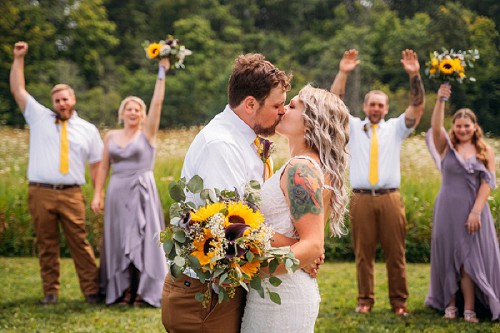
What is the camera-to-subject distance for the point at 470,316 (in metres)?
6.42

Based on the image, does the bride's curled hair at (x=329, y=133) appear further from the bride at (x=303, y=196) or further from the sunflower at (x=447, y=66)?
the sunflower at (x=447, y=66)

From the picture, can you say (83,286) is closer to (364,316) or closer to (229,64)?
(364,316)

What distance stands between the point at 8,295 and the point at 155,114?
250 centimetres

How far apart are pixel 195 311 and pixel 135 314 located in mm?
3655

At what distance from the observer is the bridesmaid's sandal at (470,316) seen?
6.37 meters

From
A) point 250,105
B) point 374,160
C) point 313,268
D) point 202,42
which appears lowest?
point 313,268

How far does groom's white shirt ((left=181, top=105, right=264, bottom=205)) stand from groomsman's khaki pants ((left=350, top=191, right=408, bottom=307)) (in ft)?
11.8

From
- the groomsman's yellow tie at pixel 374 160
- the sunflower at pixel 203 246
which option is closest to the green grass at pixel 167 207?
the groomsman's yellow tie at pixel 374 160

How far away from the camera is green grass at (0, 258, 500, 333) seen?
6070 millimetres

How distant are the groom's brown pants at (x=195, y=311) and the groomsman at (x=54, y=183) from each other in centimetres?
411

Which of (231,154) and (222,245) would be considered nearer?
(222,245)

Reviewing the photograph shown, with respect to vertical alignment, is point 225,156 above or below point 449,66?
below

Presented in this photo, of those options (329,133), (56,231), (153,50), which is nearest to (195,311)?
(329,133)

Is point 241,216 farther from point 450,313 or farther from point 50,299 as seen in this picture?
point 50,299
